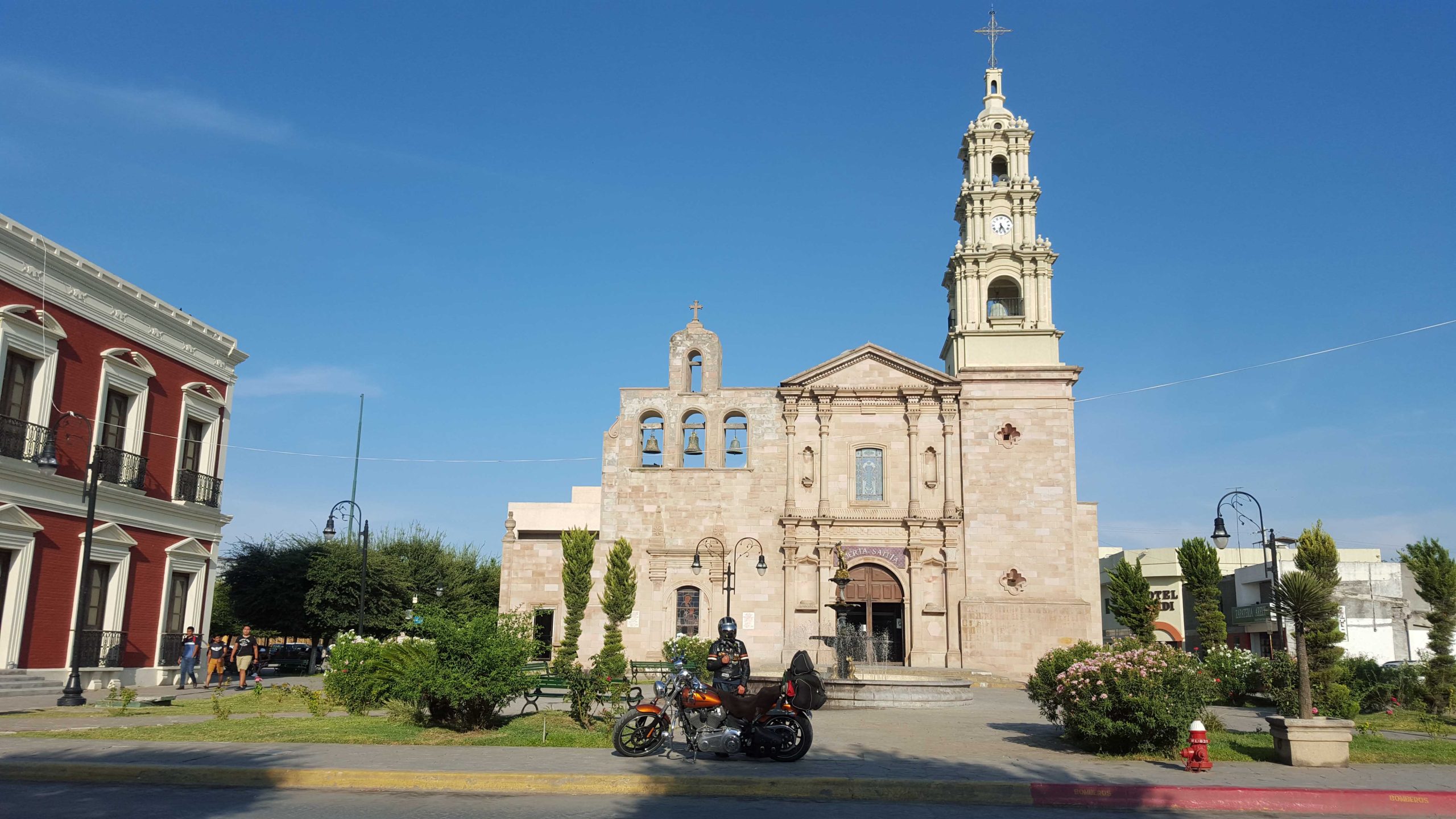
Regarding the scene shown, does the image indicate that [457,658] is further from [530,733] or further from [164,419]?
[164,419]

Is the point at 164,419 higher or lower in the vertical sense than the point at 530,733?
higher

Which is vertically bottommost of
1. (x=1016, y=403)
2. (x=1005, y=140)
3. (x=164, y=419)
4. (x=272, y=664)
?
(x=272, y=664)

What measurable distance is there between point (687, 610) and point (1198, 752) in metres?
25.5

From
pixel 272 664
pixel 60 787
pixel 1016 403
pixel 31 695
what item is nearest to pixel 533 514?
pixel 272 664

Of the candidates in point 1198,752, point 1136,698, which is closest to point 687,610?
point 1136,698

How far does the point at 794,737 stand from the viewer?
12.4 m

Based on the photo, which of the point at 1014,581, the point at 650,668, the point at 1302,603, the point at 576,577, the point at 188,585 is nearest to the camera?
the point at 1302,603

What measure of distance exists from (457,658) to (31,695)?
1298 centimetres

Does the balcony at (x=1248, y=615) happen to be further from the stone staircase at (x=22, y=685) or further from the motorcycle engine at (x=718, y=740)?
the stone staircase at (x=22, y=685)

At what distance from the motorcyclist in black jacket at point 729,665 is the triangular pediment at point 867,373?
76.1ft

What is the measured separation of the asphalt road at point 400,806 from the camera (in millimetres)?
9188

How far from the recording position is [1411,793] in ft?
34.5

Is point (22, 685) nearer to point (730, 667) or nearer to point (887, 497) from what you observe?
point (730, 667)

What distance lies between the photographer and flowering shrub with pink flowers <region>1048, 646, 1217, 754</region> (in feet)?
42.1
